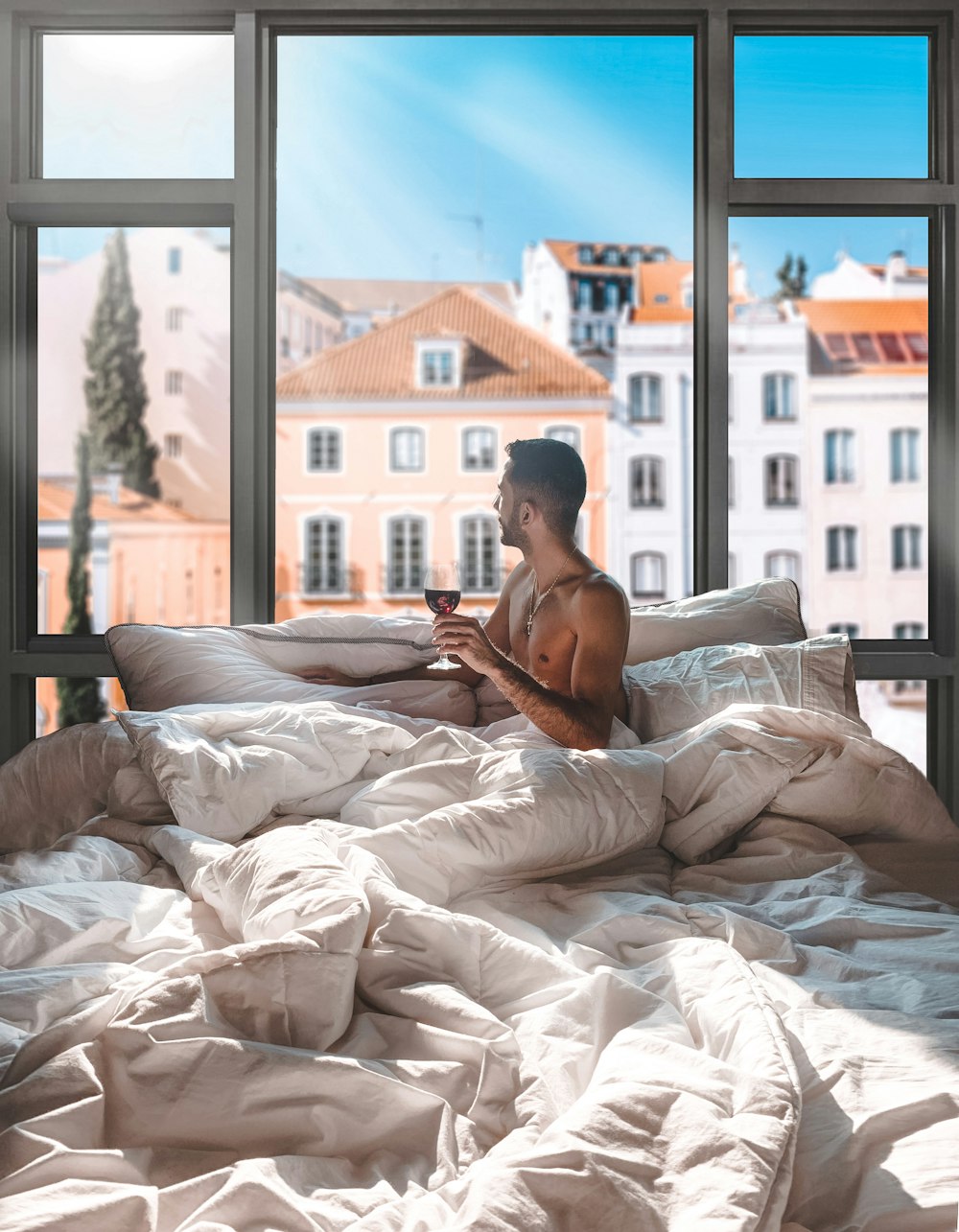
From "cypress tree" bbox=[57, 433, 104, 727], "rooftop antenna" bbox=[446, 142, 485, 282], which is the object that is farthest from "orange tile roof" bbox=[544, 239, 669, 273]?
"cypress tree" bbox=[57, 433, 104, 727]

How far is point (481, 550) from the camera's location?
364 centimetres

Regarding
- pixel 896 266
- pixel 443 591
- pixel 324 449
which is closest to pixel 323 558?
pixel 324 449

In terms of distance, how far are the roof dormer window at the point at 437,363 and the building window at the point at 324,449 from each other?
40 cm

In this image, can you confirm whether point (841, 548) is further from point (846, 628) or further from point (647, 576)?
point (647, 576)

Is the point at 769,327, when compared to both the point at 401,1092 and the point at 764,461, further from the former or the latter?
the point at 401,1092

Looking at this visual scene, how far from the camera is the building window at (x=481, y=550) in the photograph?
11.8ft

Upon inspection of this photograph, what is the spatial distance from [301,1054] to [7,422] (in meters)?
2.83

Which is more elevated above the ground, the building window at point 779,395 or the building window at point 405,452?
the building window at point 779,395

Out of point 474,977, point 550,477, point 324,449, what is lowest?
point 474,977

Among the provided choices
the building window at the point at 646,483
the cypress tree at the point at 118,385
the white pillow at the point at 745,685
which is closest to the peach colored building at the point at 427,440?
the building window at the point at 646,483

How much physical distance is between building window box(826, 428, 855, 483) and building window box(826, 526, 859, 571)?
16 cm

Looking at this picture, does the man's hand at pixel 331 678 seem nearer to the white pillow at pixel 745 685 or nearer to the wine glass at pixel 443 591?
the wine glass at pixel 443 591

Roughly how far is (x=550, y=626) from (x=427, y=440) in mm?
1576

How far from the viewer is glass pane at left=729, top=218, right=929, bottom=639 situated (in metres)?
3.27
